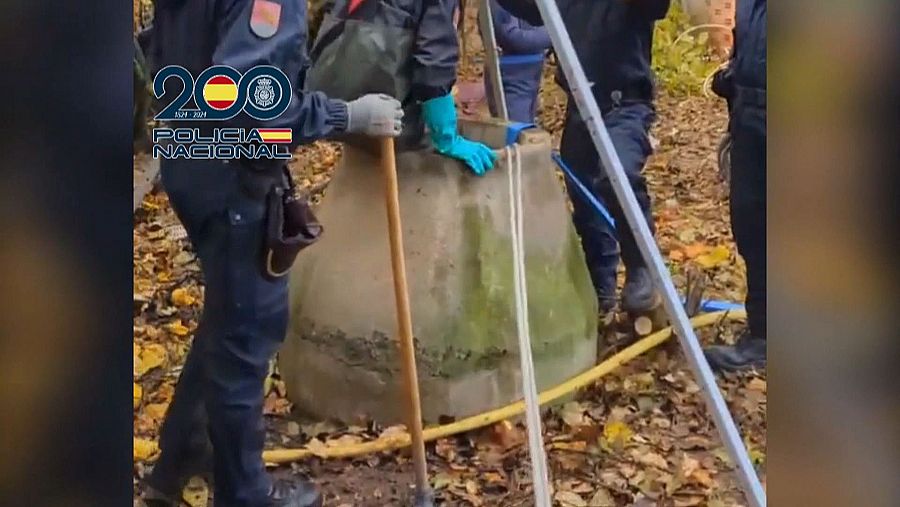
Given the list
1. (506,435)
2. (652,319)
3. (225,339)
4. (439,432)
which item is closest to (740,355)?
(652,319)

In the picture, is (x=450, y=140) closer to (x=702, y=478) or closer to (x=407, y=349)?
(x=407, y=349)

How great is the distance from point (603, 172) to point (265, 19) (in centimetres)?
75

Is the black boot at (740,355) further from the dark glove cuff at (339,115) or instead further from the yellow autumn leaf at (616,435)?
the dark glove cuff at (339,115)

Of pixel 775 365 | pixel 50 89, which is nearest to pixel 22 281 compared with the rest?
pixel 50 89

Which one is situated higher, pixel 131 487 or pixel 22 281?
pixel 22 281

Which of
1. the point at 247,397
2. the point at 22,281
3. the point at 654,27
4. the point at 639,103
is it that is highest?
the point at 654,27

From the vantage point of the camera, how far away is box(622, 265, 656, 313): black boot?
7.92 ft

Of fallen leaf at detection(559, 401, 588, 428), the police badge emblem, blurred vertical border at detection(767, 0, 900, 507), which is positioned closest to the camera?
the police badge emblem

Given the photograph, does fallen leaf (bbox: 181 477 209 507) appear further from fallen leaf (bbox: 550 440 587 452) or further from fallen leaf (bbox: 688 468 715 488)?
fallen leaf (bbox: 688 468 715 488)

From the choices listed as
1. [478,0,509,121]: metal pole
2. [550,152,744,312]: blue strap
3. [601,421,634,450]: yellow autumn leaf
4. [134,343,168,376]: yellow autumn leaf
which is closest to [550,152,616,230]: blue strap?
[550,152,744,312]: blue strap

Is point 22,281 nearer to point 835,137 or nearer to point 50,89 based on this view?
point 50,89

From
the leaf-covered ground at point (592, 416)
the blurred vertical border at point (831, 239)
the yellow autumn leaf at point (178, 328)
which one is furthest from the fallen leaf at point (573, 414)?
the yellow autumn leaf at point (178, 328)

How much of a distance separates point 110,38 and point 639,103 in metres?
1.12

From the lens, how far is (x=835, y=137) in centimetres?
258
